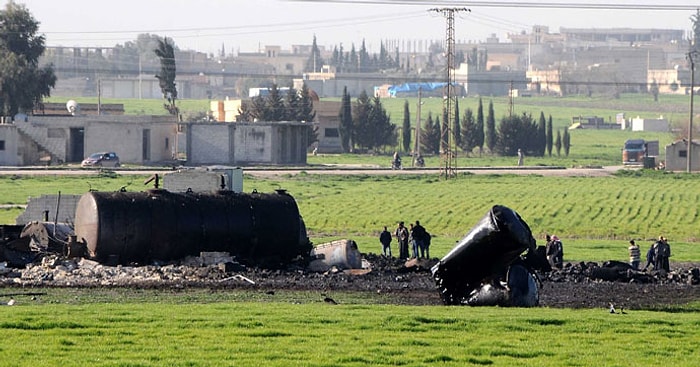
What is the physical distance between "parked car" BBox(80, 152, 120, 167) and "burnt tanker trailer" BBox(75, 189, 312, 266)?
49.6 m

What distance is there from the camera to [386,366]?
58.0 feet

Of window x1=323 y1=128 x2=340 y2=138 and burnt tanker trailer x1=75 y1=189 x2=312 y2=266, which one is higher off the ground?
window x1=323 y1=128 x2=340 y2=138

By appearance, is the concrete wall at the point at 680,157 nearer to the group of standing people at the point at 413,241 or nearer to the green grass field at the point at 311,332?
the group of standing people at the point at 413,241

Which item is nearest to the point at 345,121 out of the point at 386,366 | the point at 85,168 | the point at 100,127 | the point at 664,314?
the point at 100,127

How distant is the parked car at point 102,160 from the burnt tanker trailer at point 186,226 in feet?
163

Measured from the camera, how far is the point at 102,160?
8462 cm

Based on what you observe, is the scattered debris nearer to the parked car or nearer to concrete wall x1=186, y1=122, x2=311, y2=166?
the parked car

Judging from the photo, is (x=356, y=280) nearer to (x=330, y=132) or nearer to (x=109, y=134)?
(x=109, y=134)

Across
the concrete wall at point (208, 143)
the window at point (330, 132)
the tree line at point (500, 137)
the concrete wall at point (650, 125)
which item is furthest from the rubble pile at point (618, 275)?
the concrete wall at point (650, 125)

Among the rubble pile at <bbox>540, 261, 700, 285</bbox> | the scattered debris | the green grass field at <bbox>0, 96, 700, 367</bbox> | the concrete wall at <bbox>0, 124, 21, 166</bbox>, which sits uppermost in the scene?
the concrete wall at <bbox>0, 124, 21, 166</bbox>

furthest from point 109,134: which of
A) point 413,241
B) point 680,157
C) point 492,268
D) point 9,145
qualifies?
point 492,268

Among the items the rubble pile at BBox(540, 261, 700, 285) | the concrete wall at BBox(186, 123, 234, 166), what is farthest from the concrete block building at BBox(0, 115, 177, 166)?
the rubble pile at BBox(540, 261, 700, 285)

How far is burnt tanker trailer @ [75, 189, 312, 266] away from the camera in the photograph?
1324 inches

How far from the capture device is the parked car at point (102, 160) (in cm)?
8411
